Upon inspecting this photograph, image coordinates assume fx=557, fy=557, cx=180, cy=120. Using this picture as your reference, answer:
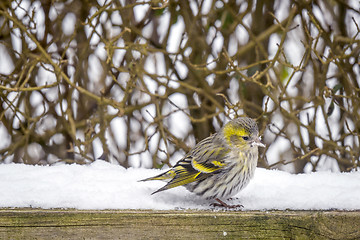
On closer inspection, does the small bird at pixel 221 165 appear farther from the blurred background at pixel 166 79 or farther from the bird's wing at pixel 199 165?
the blurred background at pixel 166 79

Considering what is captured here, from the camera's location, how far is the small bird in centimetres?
254

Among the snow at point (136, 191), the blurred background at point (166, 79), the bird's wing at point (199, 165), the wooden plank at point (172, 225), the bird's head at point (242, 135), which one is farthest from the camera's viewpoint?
the blurred background at point (166, 79)

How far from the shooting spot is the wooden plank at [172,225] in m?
2.12

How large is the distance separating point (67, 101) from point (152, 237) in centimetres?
240

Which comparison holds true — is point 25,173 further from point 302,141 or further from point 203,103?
point 302,141

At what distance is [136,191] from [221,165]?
42 centimetres

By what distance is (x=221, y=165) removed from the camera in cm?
264

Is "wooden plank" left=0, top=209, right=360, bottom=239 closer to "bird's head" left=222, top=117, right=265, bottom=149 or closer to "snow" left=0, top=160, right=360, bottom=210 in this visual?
"snow" left=0, top=160, right=360, bottom=210

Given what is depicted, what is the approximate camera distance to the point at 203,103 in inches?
168

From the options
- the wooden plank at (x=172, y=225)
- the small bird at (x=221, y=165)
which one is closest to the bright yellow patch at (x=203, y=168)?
the small bird at (x=221, y=165)

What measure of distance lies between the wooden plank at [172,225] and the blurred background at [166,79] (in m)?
2.04

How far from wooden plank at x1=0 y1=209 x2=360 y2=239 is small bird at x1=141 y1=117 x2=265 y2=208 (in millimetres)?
306

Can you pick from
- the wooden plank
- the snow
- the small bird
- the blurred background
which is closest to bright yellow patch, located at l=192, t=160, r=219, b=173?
the small bird

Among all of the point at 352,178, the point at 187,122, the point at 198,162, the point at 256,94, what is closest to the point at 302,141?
the point at 256,94
